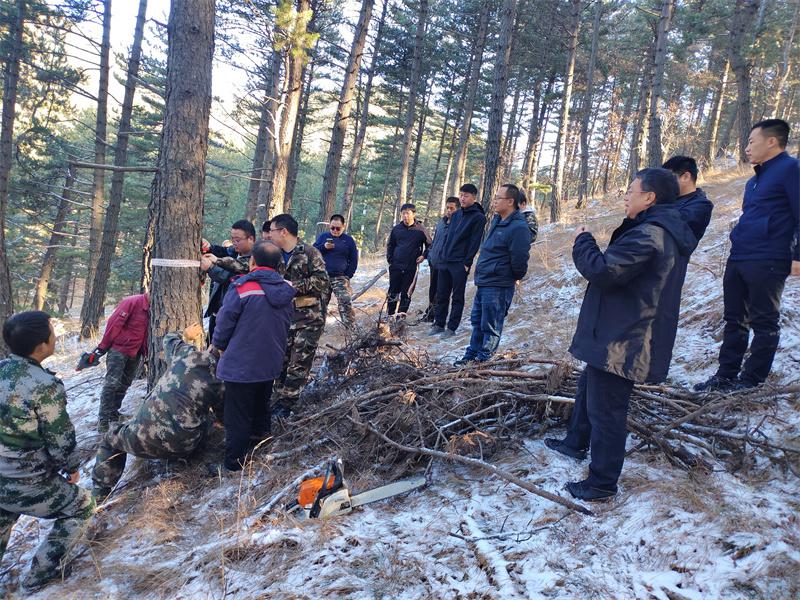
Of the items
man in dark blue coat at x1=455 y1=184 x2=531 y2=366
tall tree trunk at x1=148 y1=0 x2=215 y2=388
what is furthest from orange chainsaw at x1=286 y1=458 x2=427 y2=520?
tall tree trunk at x1=148 y1=0 x2=215 y2=388

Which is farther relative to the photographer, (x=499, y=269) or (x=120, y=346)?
(x=499, y=269)

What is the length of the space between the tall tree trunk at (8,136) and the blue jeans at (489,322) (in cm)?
909

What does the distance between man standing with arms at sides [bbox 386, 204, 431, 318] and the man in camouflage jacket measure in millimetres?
5022

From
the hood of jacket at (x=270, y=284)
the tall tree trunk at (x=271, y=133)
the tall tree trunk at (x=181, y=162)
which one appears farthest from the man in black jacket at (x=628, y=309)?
the tall tree trunk at (x=271, y=133)

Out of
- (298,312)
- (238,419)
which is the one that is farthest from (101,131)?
(238,419)

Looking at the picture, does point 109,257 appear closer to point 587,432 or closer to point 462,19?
point 587,432

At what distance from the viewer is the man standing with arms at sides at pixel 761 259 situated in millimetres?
3520

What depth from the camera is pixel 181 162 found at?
4.41 metres

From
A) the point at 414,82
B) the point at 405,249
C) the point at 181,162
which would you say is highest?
the point at 414,82

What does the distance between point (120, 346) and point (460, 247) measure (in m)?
4.26

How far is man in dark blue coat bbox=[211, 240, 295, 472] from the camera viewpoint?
347 cm

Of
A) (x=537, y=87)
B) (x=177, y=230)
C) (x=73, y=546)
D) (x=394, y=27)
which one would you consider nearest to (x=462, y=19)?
(x=394, y=27)

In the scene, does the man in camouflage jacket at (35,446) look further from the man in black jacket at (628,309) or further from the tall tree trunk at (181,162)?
the man in black jacket at (628,309)

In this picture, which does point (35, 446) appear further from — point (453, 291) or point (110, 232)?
point (110, 232)
